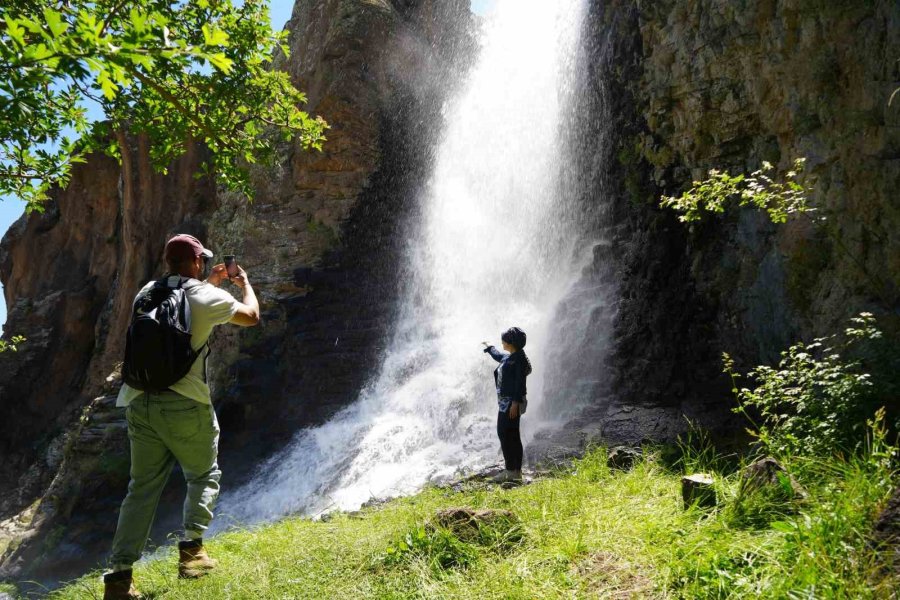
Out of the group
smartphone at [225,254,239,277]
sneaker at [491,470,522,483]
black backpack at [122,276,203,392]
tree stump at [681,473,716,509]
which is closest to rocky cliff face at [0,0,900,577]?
sneaker at [491,470,522,483]

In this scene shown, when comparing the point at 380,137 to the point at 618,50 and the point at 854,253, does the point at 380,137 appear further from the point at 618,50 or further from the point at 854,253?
the point at 854,253

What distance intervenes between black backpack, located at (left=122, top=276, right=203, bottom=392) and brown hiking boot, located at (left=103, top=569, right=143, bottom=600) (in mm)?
1062

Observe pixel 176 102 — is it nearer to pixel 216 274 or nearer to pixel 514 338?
pixel 216 274

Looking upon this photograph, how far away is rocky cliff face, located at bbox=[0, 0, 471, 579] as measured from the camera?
42.8 feet

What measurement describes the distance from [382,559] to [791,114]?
6.51 metres

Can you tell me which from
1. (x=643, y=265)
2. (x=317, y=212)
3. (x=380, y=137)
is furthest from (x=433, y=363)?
(x=380, y=137)

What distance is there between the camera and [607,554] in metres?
2.75

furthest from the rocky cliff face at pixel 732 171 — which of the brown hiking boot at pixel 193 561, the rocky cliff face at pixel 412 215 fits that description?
the brown hiking boot at pixel 193 561

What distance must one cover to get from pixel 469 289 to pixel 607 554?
1068cm

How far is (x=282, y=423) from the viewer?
1345cm

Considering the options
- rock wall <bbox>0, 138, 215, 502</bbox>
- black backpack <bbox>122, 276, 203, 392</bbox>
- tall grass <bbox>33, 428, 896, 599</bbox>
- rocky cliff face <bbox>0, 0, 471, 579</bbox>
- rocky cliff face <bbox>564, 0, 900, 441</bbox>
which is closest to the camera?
tall grass <bbox>33, 428, 896, 599</bbox>

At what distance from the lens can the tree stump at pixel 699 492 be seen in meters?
3.03

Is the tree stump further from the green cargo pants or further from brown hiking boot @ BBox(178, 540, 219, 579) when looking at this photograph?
brown hiking boot @ BBox(178, 540, 219, 579)

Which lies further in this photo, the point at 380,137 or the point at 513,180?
the point at 380,137
